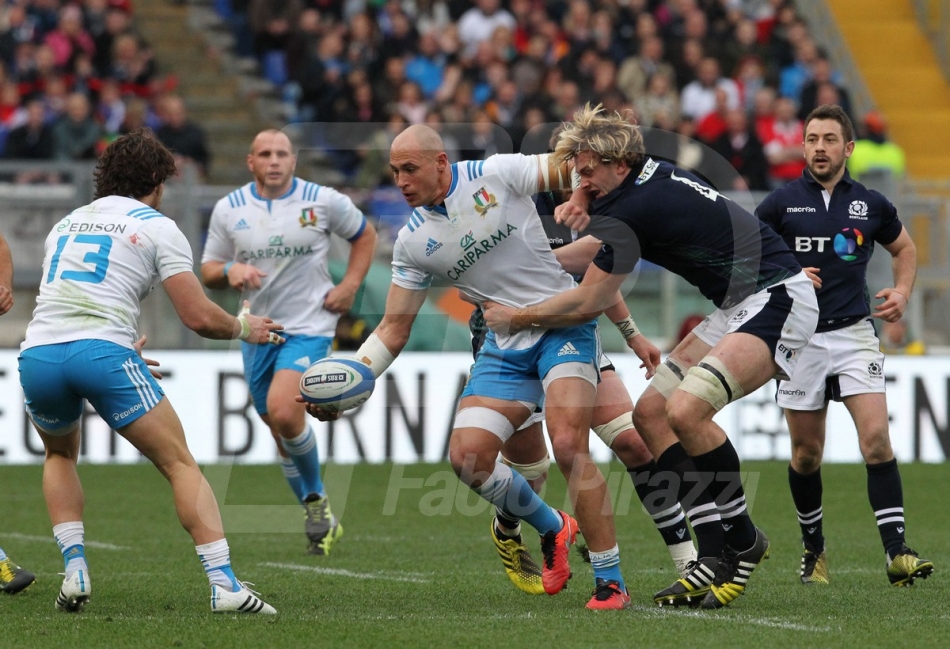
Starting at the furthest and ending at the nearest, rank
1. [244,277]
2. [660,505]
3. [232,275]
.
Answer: [232,275], [244,277], [660,505]

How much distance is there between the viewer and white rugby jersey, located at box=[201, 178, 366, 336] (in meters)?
10.3

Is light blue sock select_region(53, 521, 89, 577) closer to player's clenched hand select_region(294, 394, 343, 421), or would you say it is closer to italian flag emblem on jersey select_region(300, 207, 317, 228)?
player's clenched hand select_region(294, 394, 343, 421)

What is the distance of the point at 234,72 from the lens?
70.9 ft

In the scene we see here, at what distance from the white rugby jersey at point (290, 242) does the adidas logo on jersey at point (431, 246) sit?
2.85 metres

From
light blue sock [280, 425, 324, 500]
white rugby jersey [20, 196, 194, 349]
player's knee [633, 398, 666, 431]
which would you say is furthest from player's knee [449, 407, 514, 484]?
light blue sock [280, 425, 324, 500]

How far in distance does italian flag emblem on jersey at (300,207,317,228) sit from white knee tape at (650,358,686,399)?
11.4 feet

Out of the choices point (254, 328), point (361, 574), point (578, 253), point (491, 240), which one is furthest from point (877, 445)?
point (254, 328)

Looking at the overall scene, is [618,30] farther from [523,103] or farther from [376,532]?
[376,532]

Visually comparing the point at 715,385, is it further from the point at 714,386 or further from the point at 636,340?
the point at 636,340

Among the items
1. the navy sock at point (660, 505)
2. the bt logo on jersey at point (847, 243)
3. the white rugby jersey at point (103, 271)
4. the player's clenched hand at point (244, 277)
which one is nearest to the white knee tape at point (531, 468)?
the navy sock at point (660, 505)

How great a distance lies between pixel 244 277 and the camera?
32.0 feet

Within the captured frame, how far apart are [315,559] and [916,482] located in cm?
628

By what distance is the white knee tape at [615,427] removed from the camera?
26.3 feet

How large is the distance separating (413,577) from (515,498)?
1.16 m
